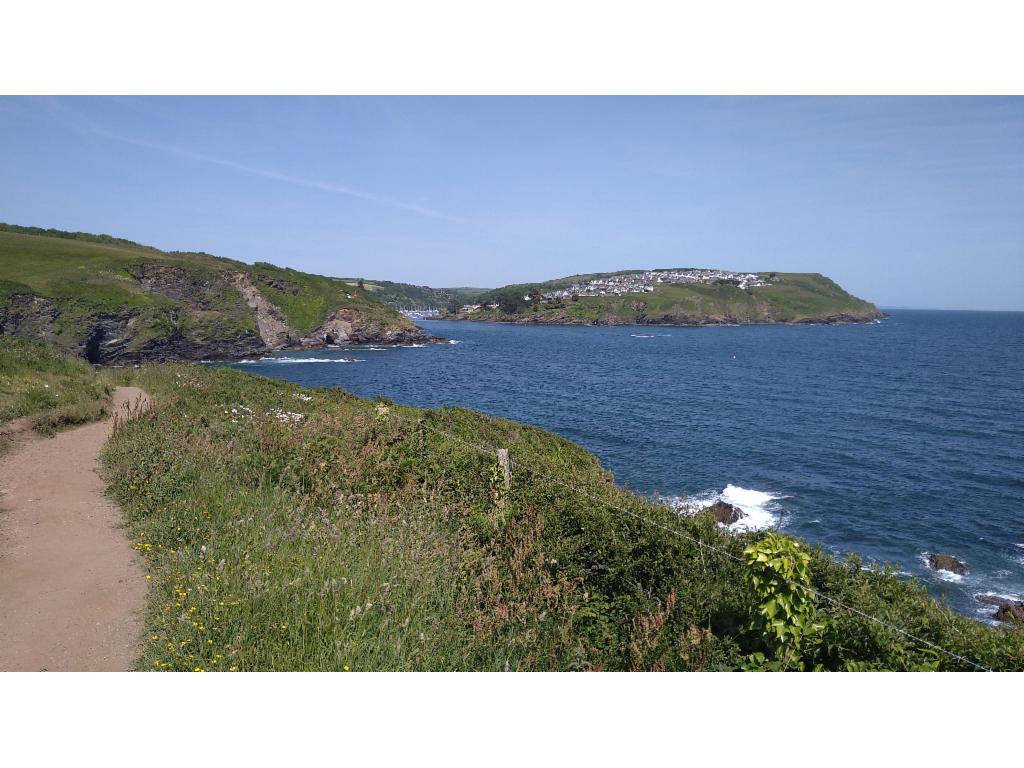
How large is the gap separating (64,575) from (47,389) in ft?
41.1

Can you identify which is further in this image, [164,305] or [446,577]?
[164,305]

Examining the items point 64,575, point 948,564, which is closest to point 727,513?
point 948,564

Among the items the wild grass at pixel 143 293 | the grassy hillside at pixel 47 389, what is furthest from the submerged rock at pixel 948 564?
the wild grass at pixel 143 293

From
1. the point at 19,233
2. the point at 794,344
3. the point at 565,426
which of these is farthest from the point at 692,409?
the point at 19,233

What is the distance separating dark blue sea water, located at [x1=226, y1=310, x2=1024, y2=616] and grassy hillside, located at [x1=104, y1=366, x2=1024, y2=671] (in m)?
11.9

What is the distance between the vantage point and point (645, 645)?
229 inches

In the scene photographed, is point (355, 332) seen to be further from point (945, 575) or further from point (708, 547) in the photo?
point (708, 547)

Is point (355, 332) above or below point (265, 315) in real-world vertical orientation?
below

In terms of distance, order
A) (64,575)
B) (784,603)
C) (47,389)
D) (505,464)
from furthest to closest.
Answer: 1. (47,389)
2. (505,464)
3. (64,575)
4. (784,603)

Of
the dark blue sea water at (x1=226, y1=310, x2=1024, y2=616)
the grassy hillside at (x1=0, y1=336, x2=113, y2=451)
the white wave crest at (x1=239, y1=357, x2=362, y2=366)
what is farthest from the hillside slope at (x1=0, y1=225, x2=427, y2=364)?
the grassy hillside at (x1=0, y1=336, x2=113, y2=451)

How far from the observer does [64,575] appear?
6586 millimetres

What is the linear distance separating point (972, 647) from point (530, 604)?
4415 mm

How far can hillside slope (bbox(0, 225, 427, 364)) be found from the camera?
219 feet

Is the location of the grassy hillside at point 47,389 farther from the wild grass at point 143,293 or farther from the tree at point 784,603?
the wild grass at point 143,293
